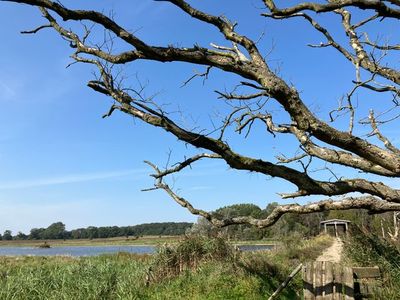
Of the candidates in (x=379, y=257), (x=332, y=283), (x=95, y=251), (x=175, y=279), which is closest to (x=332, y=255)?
(x=175, y=279)

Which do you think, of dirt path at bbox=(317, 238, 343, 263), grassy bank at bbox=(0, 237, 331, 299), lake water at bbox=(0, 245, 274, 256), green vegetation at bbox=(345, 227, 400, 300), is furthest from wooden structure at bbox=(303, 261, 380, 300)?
dirt path at bbox=(317, 238, 343, 263)

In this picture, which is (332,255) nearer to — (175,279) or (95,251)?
(175,279)

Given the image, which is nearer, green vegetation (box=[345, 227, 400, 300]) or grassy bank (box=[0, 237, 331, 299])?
green vegetation (box=[345, 227, 400, 300])

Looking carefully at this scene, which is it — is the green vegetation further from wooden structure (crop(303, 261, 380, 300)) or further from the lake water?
the lake water

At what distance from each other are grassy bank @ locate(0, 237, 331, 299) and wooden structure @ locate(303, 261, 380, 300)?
16.7 feet

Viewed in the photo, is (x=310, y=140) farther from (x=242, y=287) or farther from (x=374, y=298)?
(x=242, y=287)

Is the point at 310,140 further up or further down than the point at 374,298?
further up

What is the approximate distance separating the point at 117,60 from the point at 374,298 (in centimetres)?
649

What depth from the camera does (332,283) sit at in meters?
8.64

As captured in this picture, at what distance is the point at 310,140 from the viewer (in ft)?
29.0

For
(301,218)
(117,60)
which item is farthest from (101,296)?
(301,218)

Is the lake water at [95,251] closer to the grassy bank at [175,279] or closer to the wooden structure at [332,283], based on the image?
the grassy bank at [175,279]

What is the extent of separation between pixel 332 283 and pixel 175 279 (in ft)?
28.1

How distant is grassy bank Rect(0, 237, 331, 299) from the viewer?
14.2m
